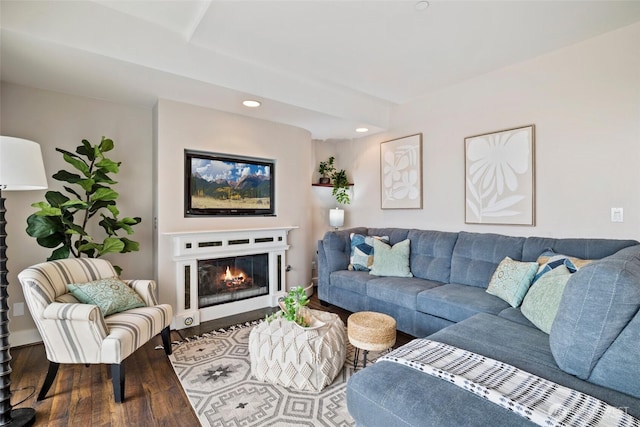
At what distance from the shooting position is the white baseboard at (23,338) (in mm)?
2500

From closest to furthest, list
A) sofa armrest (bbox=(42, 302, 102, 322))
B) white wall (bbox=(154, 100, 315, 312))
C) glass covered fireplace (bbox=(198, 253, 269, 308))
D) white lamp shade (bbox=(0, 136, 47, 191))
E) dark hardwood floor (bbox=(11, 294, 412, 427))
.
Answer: white lamp shade (bbox=(0, 136, 47, 191)), dark hardwood floor (bbox=(11, 294, 412, 427)), sofa armrest (bbox=(42, 302, 102, 322)), white wall (bbox=(154, 100, 315, 312)), glass covered fireplace (bbox=(198, 253, 269, 308))

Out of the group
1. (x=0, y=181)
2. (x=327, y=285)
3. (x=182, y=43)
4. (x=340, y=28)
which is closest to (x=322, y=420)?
(x=327, y=285)

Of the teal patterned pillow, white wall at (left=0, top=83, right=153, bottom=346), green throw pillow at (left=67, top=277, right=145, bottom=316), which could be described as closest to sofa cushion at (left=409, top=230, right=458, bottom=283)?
the teal patterned pillow

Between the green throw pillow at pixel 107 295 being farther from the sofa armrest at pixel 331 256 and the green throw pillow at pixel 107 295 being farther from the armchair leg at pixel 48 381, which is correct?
the sofa armrest at pixel 331 256

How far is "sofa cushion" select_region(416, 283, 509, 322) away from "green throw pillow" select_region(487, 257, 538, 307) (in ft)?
0.21

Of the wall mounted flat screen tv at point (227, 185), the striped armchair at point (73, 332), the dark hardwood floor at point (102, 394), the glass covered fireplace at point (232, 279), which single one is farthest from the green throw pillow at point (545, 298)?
the wall mounted flat screen tv at point (227, 185)

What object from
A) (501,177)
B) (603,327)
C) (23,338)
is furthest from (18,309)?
(501,177)

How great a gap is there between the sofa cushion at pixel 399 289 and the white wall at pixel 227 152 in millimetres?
1331

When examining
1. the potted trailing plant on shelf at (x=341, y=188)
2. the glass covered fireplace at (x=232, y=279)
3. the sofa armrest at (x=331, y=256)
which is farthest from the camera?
the potted trailing plant on shelf at (x=341, y=188)

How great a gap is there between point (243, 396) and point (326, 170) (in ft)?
11.3

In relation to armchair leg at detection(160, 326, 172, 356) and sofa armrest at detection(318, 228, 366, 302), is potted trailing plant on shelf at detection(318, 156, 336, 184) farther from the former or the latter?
armchair leg at detection(160, 326, 172, 356)

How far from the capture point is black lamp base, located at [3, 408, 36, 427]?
1.57 metres

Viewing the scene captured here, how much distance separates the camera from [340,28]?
221 centimetres

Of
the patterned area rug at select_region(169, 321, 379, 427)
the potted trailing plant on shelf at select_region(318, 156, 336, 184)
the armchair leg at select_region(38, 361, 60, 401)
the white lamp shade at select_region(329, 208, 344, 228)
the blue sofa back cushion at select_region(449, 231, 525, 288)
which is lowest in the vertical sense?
the patterned area rug at select_region(169, 321, 379, 427)
